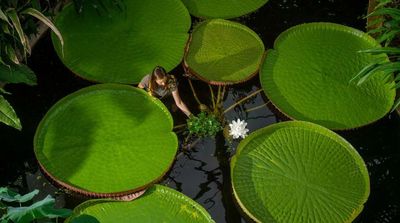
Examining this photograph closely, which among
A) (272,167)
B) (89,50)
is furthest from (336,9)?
(89,50)

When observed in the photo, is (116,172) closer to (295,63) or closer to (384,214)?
(295,63)

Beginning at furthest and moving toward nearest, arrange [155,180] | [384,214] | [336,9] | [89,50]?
[336,9]
[89,50]
[384,214]
[155,180]

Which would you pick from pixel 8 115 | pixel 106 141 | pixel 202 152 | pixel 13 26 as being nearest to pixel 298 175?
pixel 202 152

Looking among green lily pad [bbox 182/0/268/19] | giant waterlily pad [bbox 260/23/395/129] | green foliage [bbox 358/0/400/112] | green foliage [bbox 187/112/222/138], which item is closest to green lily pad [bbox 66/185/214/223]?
green foliage [bbox 187/112/222/138]

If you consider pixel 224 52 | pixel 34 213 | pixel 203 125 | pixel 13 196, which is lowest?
pixel 203 125

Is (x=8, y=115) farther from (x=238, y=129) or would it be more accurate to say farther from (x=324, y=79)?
(x=324, y=79)

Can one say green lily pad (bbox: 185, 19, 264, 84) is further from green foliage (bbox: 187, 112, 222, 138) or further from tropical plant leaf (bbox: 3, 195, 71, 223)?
tropical plant leaf (bbox: 3, 195, 71, 223)

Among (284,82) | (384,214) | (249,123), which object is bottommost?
(384,214)
